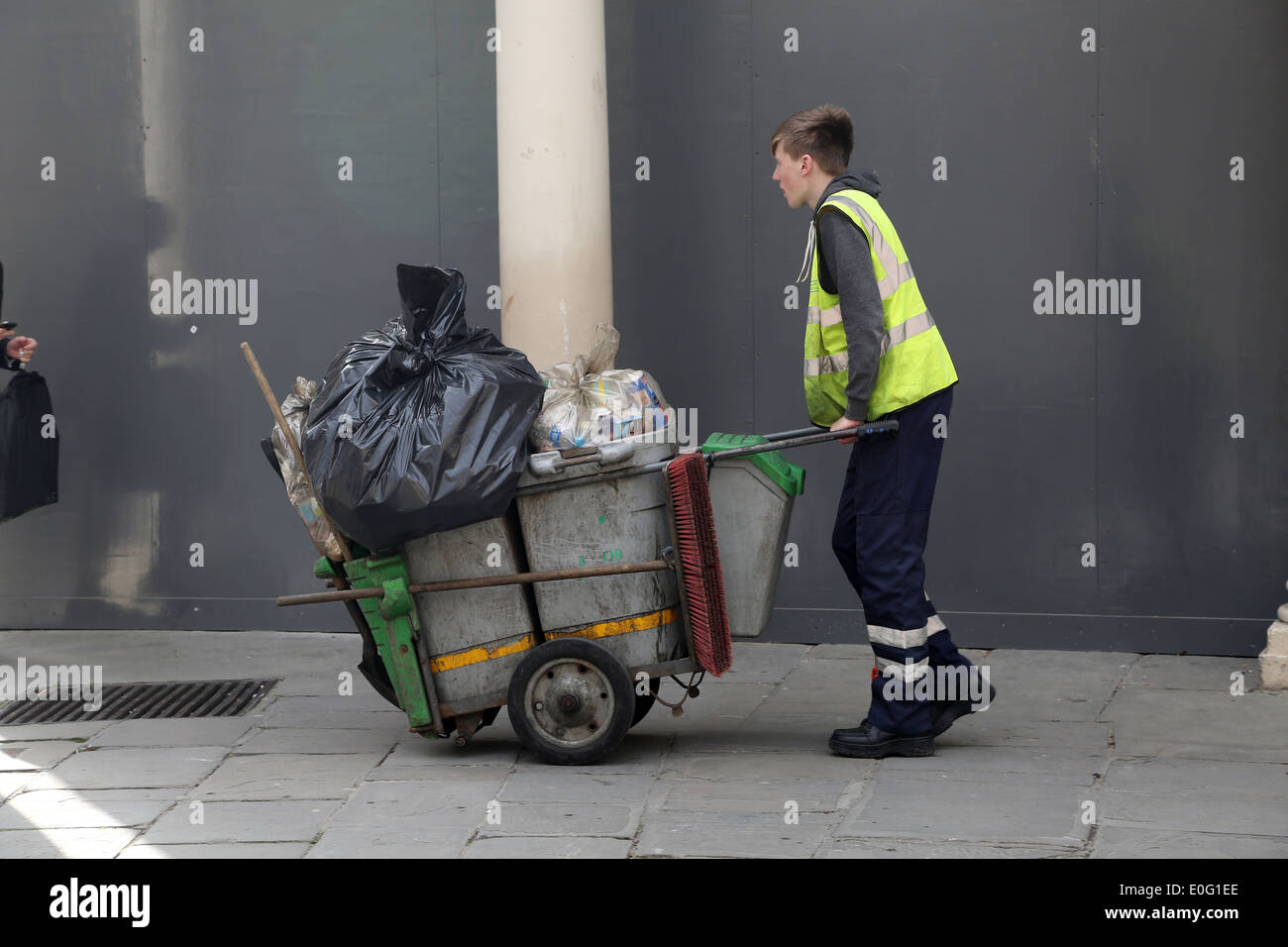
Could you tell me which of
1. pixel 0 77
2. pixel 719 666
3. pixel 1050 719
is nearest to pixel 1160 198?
pixel 1050 719

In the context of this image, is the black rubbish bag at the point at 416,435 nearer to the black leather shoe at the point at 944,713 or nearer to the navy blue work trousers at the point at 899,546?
the navy blue work trousers at the point at 899,546

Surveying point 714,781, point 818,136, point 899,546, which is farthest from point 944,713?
point 818,136

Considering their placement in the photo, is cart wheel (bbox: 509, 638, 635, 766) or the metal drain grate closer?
cart wheel (bbox: 509, 638, 635, 766)

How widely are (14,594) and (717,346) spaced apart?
3.69m

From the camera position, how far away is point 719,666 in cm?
481

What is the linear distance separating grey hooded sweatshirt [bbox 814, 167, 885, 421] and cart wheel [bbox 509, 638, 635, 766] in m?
1.12

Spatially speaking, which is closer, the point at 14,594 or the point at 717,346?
the point at 717,346

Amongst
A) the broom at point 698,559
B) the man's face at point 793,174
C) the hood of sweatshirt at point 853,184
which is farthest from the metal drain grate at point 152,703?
the hood of sweatshirt at point 853,184

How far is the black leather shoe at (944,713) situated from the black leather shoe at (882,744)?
42 millimetres

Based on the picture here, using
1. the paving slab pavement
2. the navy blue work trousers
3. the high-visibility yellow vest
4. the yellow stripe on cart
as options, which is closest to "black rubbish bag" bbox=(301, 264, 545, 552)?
the yellow stripe on cart

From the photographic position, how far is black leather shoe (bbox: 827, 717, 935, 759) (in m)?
4.98

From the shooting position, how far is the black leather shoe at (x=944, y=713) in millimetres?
5039

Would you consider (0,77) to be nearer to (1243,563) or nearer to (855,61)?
(855,61)

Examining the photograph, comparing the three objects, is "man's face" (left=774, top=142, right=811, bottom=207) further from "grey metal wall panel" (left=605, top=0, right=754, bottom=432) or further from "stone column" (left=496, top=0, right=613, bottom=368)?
"grey metal wall panel" (left=605, top=0, right=754, bottom=432)
